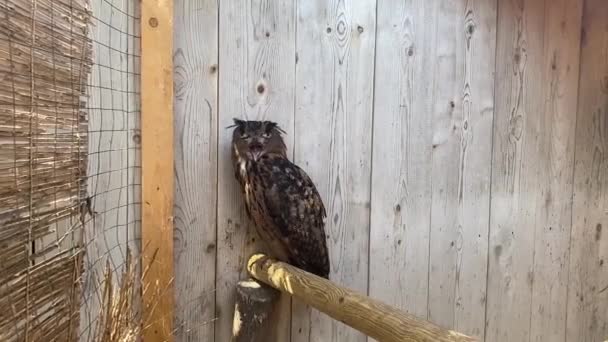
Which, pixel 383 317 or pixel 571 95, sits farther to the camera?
pixel 571 95

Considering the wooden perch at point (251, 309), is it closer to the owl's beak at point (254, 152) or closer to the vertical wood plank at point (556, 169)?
the owl's beak at point (254, 152)

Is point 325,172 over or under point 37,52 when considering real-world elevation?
under

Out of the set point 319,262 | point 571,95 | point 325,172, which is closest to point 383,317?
point 319,262

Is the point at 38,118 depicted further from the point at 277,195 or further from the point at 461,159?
the point at 461,159

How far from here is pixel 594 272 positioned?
1943 mm

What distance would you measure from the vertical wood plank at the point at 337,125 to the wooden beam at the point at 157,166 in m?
0.38

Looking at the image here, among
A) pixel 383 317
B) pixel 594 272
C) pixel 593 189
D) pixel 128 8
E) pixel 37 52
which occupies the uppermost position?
pixel 128 8

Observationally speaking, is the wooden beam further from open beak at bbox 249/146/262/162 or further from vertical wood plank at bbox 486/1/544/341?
vertical wood plank at bbox 486/1/544/341

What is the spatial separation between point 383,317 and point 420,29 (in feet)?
3.20

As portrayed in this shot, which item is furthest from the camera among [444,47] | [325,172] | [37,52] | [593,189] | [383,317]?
[593,189]

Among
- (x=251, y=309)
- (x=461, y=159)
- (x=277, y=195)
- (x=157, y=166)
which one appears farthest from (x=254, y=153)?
(x=461, y=159)

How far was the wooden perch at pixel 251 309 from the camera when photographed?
1.23 metres

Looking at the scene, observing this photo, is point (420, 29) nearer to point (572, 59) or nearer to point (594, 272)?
point (572, 59)

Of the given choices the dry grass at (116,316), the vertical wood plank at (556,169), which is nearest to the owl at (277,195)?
the dry grass at (116,316)
